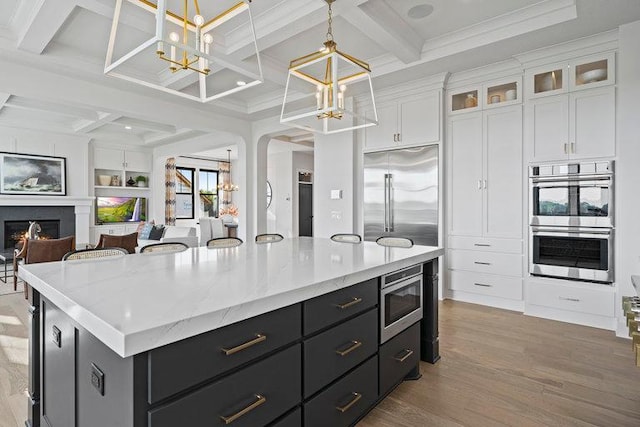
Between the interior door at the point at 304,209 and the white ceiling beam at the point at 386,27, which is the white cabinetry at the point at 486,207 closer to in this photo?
the white ceiling beam at the point at 386,27

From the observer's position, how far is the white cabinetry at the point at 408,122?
4.46 meters

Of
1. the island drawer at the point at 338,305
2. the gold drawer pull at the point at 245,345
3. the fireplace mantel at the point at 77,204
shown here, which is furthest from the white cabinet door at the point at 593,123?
the fireplace mantel at the point at 77,204

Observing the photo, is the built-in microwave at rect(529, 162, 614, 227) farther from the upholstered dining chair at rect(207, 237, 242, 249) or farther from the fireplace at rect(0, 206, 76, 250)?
the fireplace at rect(0, 206, 76, 250)

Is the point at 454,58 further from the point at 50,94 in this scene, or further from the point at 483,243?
the point at 50,94

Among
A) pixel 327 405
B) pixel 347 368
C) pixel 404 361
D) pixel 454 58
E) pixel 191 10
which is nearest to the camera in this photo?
pixel 327 405

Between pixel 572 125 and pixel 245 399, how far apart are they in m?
3.93

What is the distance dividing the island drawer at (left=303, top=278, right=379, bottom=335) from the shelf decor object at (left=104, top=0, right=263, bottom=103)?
141 cm

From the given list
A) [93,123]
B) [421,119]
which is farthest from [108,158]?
[421,119]

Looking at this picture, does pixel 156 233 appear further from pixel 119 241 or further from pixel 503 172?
pixel 503 172

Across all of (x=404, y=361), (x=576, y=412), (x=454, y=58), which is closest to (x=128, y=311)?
(x=404, y=361)

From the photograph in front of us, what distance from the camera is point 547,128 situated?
372cm

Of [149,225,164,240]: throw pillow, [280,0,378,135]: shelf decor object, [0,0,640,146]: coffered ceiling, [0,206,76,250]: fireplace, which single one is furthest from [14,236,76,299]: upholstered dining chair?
[280,0,378,135]: shelf decor object

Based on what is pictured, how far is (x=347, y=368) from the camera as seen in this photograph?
1765 millimetres

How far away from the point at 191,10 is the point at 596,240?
433 cm
